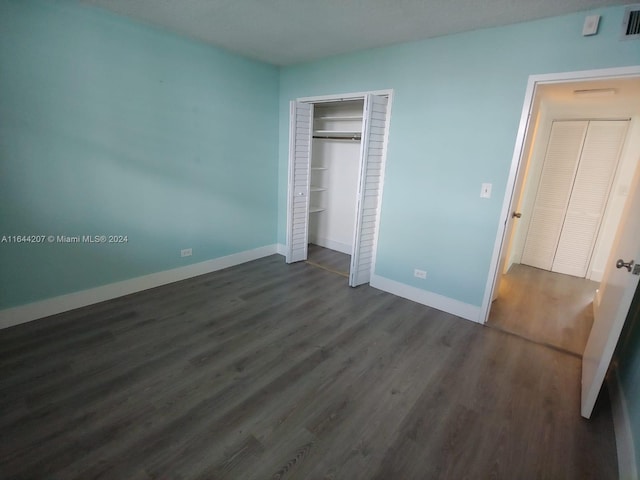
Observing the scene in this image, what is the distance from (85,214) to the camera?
104 inches

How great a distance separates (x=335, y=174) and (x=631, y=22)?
3.32 m

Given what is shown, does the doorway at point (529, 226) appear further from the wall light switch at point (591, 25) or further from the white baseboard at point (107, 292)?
the white baseboard at point (107, 292)

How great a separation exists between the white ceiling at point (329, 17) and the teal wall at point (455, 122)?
0.14 meters

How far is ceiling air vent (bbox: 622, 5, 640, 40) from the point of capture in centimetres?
187

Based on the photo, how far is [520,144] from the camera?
241cm

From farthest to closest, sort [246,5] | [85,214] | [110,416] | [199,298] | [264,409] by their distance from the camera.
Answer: [199,298]
[85,214]
[246,5]
[264,409]
[110,416]

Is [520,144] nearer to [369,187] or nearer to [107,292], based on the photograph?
[369,187]

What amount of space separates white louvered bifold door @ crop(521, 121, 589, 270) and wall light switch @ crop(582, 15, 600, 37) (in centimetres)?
243

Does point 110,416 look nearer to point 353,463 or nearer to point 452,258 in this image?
point 353,463

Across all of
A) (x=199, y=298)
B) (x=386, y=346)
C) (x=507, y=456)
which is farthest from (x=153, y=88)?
(x=507, y=456)

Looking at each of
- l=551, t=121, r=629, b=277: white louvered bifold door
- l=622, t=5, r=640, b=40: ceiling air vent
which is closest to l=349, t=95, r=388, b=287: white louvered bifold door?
l=622, t=5, r=640, b=40: ceiling air vent

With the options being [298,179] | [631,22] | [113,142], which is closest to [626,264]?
[631,22]

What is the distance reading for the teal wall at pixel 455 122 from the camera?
219cm

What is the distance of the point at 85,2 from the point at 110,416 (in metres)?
2.99
